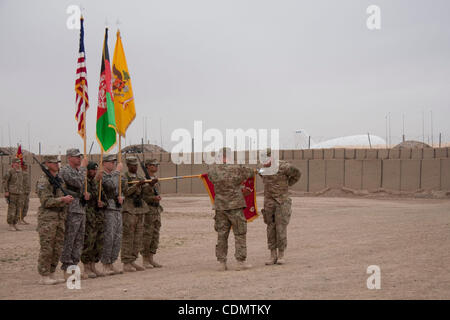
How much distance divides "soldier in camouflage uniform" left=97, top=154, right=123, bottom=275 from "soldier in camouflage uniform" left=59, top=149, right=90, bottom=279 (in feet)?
1.44

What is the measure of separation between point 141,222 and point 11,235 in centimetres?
597

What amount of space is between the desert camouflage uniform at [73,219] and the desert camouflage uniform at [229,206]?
5.94ft

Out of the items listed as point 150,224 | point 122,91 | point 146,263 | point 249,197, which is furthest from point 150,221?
point 122,91

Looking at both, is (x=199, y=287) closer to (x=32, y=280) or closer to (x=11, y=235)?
(x=32, y=280)

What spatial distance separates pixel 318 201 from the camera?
22.8m

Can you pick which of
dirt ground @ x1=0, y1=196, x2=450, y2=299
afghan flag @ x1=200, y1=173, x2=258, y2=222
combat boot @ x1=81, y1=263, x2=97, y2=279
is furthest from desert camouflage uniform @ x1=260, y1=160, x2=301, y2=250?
combat boot @ x1=81, y1=263, x2=97, y2=279

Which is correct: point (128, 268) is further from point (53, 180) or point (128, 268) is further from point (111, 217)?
point (53, 180)

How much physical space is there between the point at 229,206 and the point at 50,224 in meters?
2.37

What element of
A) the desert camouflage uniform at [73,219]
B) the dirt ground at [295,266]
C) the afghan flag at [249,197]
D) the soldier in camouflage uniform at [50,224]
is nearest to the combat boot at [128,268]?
the dirt ground at [295,266]

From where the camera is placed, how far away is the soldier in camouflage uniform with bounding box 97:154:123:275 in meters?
8.24

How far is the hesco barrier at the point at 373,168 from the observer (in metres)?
24.3

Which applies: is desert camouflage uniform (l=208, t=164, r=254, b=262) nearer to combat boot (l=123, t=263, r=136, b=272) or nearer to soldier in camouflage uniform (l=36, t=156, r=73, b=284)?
combat boot (l=123, t=263, r=136, b=272)

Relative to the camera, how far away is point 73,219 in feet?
25.6

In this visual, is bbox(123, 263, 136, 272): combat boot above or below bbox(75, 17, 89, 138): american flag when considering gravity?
below
